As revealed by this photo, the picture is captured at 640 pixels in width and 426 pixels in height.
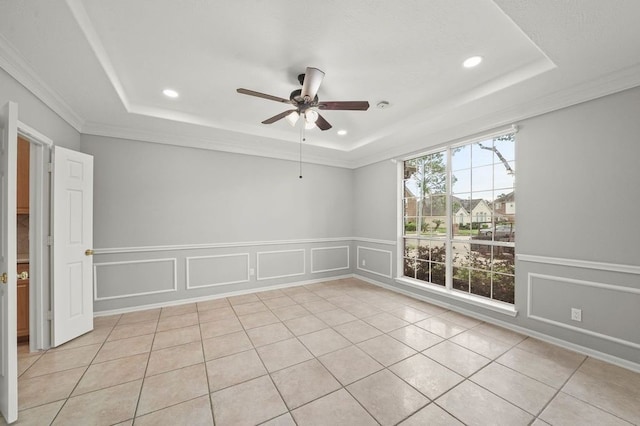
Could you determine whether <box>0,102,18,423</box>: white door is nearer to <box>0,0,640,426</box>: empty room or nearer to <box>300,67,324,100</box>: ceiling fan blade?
<box>0,0,640,426</box>: empty room

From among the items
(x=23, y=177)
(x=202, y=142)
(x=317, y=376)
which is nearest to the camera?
(x=317, y=376)

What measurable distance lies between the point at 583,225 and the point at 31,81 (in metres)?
5.40

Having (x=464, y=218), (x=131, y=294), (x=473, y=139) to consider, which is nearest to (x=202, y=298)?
(x=131, y=294)

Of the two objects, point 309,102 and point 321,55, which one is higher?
point 321,55

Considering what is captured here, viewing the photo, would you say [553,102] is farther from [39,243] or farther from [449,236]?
[39,243]

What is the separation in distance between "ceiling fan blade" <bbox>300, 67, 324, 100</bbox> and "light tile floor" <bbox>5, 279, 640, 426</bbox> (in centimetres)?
251

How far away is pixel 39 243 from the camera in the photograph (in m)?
2.44

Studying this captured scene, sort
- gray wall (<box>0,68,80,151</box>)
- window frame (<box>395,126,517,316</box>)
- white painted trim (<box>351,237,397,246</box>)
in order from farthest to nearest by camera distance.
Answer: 1. white painted trim (<box>351,237,397,246</box>)
2. window frame (<box>395,126,517,316</box>)
3. gray wall (<box>0,68,80,151</box>)

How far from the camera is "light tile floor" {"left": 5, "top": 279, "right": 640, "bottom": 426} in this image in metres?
1.70

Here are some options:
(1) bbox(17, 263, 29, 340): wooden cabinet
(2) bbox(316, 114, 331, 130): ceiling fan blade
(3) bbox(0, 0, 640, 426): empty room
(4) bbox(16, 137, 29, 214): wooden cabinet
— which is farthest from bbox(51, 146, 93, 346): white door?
(2) bbox(316, 114, 331, 130): ceiling fan blade

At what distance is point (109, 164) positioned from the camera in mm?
3422

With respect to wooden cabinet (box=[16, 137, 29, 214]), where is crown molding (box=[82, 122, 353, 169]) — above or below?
above

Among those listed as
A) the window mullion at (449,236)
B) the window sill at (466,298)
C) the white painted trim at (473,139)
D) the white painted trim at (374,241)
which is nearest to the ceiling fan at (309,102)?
the white painted trim at (473,139)

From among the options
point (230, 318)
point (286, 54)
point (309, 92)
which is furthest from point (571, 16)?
point (230, 318)
